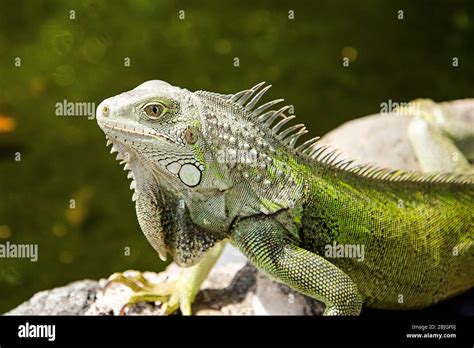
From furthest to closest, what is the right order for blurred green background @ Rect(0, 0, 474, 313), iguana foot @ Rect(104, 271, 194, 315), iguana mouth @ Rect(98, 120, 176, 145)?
blurred green background @ Rect(0, 0, 474, 313) < iguana foot @ Rect(104, 271, 194, 315) < iguana mouth @ Rect(98, 120, 176, 145)

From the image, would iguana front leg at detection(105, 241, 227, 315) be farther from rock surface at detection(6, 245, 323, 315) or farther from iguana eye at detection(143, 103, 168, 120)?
iguana eye at detection(143, 103, 168, 120)

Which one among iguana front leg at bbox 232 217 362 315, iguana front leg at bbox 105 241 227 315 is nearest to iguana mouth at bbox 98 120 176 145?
iguana front leg at bbox 232 217 362 315

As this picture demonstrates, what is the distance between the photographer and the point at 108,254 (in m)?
6.56

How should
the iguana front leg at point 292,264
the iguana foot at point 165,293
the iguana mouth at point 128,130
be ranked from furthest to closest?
the iguana foot at point 165,293 < the iguana front leg at point 292,264 < the iguana mouth at point 128,130

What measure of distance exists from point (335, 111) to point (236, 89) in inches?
43.2

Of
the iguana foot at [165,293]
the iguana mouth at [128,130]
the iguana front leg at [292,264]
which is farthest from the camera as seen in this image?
the iguana foot at [165,293]

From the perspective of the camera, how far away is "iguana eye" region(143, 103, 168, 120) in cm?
334

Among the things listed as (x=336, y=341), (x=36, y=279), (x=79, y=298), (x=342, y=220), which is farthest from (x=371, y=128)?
(x=36, y=279)

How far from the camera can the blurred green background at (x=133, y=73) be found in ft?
21.8

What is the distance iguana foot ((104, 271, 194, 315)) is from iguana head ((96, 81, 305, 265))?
47 cm

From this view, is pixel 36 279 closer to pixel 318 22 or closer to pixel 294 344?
pixel 294 344

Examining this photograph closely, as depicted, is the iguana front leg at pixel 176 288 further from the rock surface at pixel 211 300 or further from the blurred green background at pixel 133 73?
the blurred green background at pixel 133 73

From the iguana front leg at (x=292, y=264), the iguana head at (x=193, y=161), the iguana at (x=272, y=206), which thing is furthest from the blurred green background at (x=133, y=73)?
the iguana front leg at (x=292, y=264)

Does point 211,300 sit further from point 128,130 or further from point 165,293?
point 128,130
